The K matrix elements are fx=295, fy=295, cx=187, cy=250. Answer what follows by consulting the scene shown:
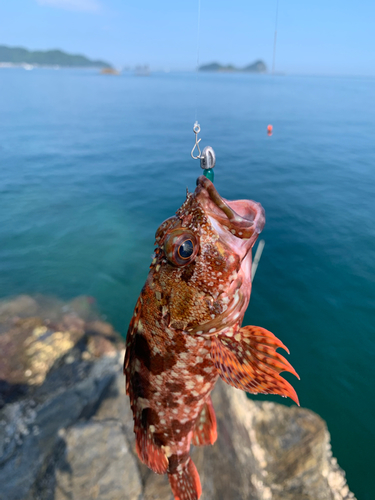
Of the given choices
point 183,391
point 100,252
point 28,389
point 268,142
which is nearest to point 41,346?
point 28,389

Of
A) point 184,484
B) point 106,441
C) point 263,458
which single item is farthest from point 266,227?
point 184,484

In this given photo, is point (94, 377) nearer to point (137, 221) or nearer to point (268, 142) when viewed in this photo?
point (137, 221)

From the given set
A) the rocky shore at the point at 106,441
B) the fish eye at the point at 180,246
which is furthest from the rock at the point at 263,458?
the fish eye at the point at 180,246

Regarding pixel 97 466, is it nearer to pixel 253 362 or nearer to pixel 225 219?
pixel 253 362

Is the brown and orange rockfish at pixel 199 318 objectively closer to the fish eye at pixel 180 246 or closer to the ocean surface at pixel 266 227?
the fish eye at pixel 180 246

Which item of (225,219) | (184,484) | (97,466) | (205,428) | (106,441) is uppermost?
(225,219)

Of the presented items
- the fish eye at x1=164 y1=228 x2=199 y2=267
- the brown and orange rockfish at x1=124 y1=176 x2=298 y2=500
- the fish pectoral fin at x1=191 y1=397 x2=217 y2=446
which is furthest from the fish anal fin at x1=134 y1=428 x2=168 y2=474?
the fish eye at x1=164 y1=228 x2=199 y2=267

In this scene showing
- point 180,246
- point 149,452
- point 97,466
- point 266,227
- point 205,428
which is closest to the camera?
point 180,246

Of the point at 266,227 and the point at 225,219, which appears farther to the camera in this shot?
the point at 266,227
